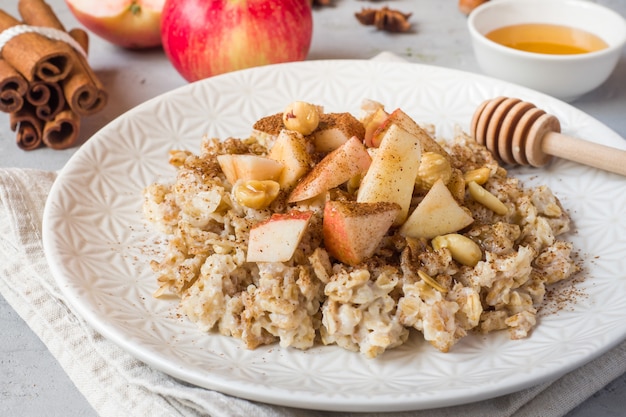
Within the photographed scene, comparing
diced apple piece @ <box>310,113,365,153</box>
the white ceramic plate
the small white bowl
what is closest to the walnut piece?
the small white bowl

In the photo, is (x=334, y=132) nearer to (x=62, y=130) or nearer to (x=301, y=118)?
(x=301, y=118)

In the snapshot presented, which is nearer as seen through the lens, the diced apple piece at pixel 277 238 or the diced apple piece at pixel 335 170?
the diced apple piece at pixel 277 238

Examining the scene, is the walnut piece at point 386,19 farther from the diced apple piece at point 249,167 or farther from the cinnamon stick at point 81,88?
the diced apple piece at point 249,167

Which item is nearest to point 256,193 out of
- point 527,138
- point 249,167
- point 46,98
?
point 249,167

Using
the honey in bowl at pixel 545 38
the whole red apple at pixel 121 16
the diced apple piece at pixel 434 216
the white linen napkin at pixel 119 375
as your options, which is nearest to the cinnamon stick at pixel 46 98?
the whole red apple at pixel 121 16

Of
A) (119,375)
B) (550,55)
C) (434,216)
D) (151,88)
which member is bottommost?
(151,88)
